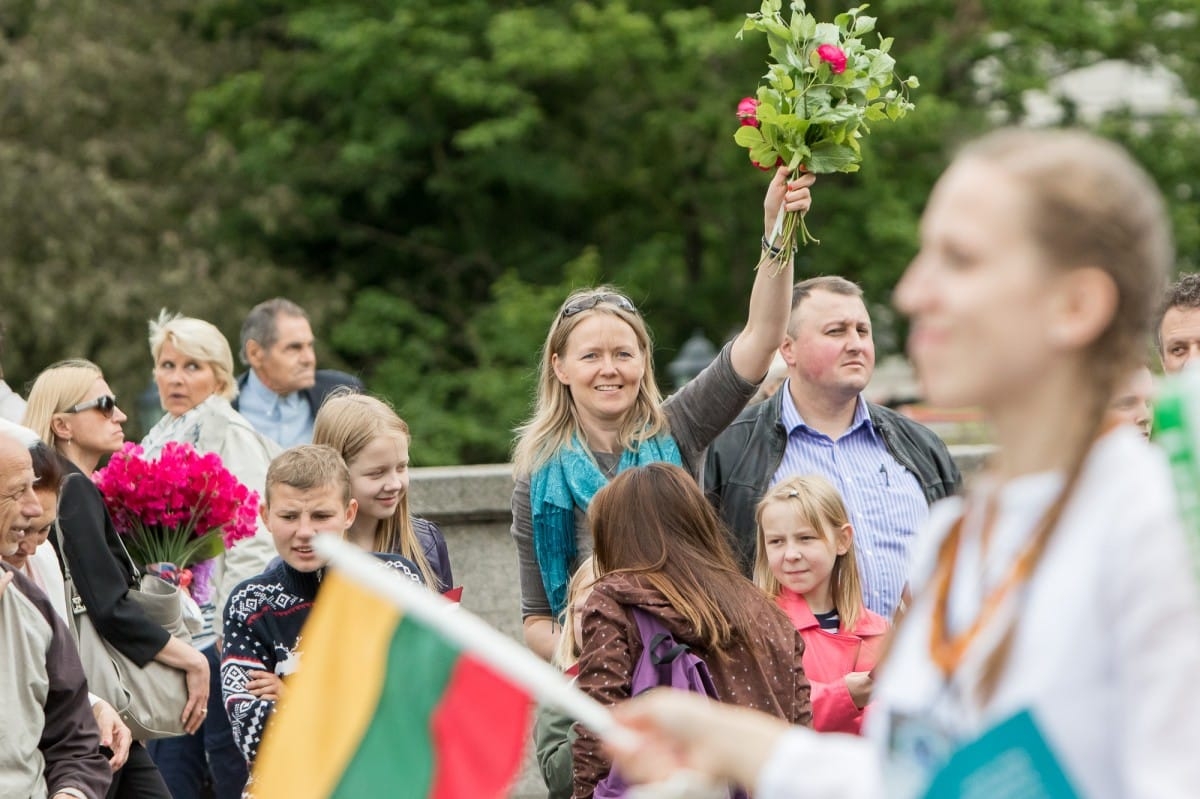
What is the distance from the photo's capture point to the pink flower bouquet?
18.0 ft

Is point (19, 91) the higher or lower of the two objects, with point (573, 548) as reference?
higher

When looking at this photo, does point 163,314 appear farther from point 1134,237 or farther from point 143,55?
point 143,55

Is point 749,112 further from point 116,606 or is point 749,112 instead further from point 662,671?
point 116,606

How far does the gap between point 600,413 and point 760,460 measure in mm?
627

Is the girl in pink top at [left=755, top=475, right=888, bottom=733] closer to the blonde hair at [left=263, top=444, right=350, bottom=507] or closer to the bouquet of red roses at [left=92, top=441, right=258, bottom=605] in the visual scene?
the blonde hair at [left=263, top=444, right=350, bottom=507]

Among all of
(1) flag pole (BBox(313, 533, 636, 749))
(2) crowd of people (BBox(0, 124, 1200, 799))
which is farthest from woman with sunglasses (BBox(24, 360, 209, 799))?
(1) flag pole (BBox(313, 533, 636, 749))

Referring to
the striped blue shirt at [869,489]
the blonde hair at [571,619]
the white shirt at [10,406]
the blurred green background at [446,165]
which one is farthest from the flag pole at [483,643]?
the blurred green background at [446,165]

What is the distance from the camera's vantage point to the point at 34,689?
4914mm

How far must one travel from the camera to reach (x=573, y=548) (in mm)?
5582

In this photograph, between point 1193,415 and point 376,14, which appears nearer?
point 1193,415

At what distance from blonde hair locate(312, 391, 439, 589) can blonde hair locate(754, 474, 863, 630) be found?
1.09 meters

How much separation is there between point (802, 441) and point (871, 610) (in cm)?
62

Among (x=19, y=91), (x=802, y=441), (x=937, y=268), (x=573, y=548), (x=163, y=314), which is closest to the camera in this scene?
(x=937, y=268)

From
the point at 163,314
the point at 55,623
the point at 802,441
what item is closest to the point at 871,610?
the point at 802,441
